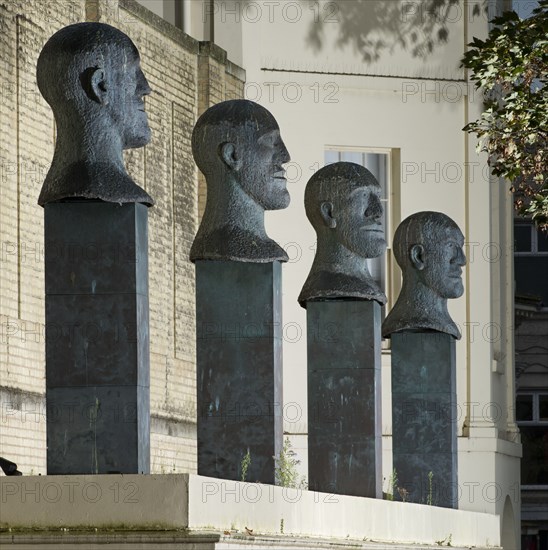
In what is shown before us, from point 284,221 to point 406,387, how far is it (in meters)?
8.30

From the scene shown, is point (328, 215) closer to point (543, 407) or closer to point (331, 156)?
point (331, 156)

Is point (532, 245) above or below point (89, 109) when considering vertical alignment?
above

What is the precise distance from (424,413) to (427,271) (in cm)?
153

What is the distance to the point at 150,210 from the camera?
2388cm

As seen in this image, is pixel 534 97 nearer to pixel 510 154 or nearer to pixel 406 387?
pixel 510 154

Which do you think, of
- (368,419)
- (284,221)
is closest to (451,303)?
(284,221)

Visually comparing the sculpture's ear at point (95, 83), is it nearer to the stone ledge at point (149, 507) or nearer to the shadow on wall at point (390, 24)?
the stone ledge at point (149, 507)

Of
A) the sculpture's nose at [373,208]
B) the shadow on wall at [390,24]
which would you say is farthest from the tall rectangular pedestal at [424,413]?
the shadow on wall at [390,24]

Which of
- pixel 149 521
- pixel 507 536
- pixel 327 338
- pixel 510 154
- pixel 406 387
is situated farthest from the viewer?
pixel 507 536

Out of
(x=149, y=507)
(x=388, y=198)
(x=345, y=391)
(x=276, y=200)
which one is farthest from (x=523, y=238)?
(x=149, y=507)

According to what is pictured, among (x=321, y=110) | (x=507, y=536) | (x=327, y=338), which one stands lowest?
(x=507, y=536)

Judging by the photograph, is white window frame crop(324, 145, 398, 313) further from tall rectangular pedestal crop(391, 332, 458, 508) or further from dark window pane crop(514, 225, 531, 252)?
dark window pane crop(514, 225, 531, 252)

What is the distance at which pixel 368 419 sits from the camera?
17.8m

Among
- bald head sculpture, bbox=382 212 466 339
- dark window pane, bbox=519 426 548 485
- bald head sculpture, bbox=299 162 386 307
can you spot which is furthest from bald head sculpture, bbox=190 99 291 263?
dark window pane, bbox=519 426 548 485
